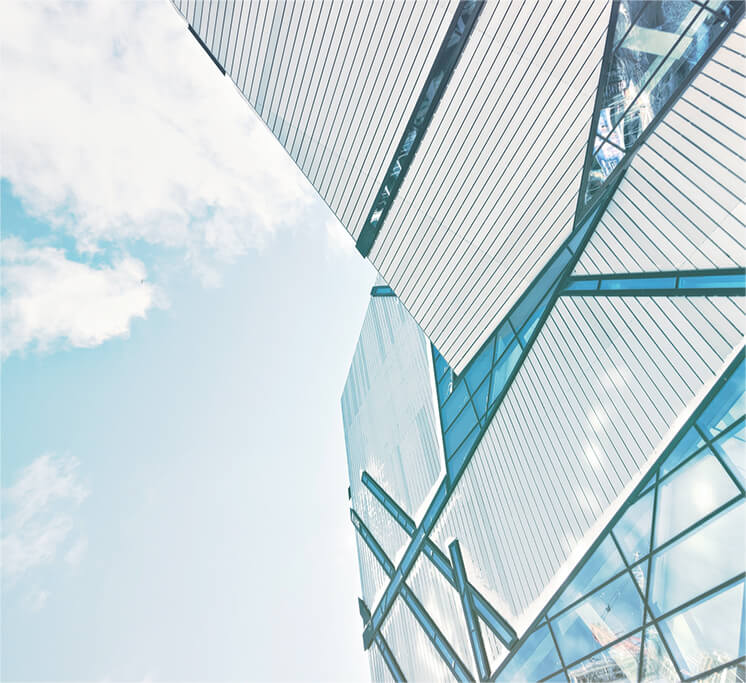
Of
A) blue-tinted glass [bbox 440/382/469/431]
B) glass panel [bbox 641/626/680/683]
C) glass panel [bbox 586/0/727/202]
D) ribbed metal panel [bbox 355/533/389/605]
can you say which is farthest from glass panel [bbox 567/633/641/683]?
ribbed metal panel [bbox 355/533/389/605]

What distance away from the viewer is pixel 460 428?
13.8 metres

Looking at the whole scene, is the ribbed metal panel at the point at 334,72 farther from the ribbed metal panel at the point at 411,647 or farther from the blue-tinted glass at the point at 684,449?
the ribbed metal panel at the point at 411,647

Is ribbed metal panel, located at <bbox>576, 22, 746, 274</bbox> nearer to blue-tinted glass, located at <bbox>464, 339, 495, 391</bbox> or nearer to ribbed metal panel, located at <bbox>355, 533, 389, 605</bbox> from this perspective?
blue-tinted glass, located at <bbox>464, 339, 495, 391</bbox>

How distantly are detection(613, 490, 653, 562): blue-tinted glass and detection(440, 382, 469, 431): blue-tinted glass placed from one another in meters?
6.12

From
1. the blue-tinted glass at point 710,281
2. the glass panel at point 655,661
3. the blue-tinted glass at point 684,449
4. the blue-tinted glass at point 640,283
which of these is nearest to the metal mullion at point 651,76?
the blue-tinted glass at point 640,283

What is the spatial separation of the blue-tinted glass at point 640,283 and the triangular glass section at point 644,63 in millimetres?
1953

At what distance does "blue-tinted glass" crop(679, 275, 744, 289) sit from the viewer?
615cm

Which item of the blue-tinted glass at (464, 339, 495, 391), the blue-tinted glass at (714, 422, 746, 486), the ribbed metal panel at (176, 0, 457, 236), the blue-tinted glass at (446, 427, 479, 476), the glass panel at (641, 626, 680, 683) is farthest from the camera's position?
the blue-tinted glass at (446, 427, 479, 476)

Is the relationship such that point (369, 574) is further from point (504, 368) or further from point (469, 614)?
point (504, 368)

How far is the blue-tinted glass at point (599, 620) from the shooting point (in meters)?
7.53

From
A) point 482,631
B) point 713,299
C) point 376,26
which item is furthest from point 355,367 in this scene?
point 713,299

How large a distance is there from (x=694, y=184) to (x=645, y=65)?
2.15 m

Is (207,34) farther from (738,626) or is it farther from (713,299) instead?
(738,626)

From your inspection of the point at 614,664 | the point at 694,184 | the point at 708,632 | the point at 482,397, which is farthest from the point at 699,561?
the point at 482,397
